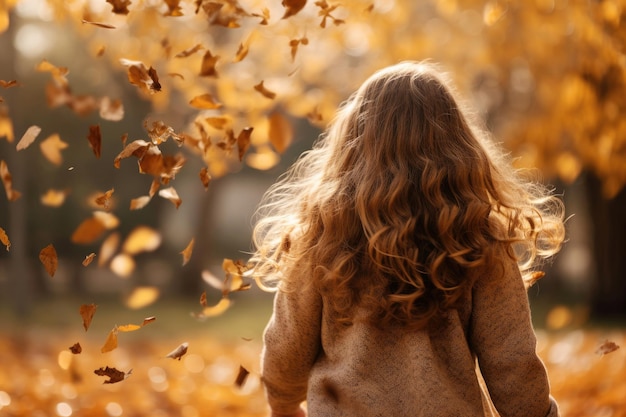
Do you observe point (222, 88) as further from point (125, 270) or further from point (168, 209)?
point (168, 209)

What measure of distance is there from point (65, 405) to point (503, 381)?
221 cm

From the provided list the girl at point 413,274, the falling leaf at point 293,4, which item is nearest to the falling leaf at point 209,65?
the falling leaf at point 293,4

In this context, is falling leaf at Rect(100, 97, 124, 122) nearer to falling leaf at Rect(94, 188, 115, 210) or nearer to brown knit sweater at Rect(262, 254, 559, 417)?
falling leaf at Rect(94, 188, 115, 210)

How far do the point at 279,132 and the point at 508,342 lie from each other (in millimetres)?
1143

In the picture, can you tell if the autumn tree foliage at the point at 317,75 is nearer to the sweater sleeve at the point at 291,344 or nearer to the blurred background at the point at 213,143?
the blurred background at the point at 213,143

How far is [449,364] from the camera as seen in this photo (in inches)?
65.5

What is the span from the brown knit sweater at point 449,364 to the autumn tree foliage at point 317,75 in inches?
25.7

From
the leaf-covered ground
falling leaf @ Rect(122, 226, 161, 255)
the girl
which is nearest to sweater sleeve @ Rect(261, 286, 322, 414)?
the girl

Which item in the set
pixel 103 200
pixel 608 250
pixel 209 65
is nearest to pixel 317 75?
pixel 608 250

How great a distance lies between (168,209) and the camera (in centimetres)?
1277

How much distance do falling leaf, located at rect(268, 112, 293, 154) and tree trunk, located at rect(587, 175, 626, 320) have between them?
5731mm

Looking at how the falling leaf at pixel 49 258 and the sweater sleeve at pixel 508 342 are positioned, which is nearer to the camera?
the sweater sleeve at pixel 508 342

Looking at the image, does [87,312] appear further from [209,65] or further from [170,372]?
[170,372]

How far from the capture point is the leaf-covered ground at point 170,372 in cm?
318
